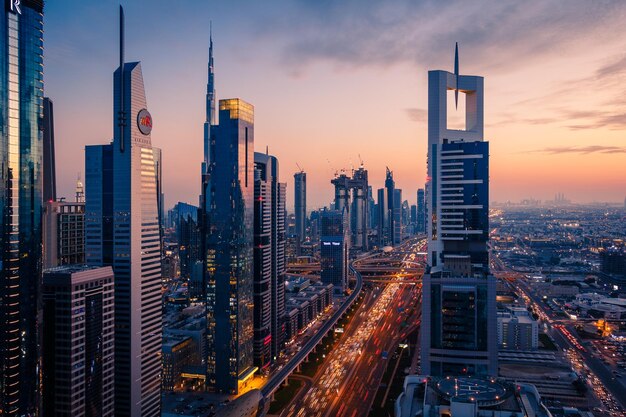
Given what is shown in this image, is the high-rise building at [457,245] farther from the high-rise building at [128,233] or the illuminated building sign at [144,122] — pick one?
the illuminated building sign at [144,122]

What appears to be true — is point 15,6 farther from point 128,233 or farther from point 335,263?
point 335,263

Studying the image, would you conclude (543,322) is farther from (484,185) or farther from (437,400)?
(437,400)

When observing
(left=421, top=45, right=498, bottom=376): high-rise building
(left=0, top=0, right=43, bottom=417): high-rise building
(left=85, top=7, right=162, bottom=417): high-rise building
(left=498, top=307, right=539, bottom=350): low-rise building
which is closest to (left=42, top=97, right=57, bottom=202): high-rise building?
(left=85, top=7, right=162, bottom=417): high-rise building

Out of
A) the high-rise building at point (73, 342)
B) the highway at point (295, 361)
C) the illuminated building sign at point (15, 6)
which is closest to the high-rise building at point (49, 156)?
the high-rise building at point (73, 342)

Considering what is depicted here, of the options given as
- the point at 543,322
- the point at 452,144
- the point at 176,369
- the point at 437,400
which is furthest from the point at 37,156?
the point at 543,322

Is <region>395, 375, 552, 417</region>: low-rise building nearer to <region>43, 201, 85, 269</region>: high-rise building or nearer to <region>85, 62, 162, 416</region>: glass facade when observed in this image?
<region>85, 62, 162, 416</region>: glass facade

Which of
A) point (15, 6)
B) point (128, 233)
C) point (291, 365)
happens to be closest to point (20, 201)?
point (15, 6)
